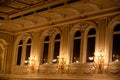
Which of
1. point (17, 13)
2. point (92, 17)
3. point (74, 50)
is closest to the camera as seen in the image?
point (92, 17)

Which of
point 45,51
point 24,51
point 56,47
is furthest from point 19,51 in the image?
point 56,47

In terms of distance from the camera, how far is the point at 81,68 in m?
14.0

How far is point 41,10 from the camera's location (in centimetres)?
1454

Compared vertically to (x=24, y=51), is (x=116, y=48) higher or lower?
lower

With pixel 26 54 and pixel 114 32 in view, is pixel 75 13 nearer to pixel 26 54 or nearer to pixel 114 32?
pixel 114 32

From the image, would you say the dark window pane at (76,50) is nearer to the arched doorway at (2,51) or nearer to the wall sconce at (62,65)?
the wall sconce at (62,65)

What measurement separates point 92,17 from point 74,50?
223 centimetres

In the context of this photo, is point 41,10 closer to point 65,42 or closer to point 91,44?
point 65,42

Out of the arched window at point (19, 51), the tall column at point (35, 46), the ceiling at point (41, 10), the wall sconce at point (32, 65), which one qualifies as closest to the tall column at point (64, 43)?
the ceiling at point (41, 10)

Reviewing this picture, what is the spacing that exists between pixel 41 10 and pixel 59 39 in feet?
7.56

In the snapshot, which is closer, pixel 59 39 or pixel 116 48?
pixel 116 48

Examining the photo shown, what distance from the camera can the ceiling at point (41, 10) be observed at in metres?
12.9

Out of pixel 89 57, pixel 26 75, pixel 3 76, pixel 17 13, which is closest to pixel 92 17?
A: pixel 89 57

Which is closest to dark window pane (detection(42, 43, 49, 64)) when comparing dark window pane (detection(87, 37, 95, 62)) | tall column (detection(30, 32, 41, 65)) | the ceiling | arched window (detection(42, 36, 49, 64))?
arched window (detection(42, 36, 49, 64))
